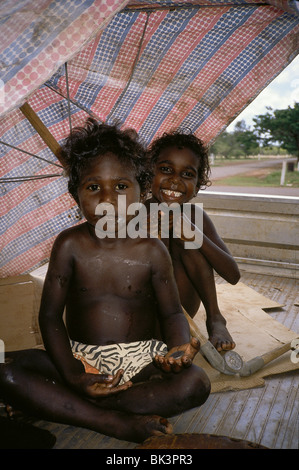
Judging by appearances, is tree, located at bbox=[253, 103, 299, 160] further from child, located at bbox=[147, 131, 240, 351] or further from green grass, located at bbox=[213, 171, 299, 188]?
child, located at bbox=[147, 131, 240, 351]

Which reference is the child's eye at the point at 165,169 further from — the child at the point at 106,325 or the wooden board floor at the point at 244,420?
the wooden board floor at the point at 244,420

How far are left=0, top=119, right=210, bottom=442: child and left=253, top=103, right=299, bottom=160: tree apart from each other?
16.9 metres

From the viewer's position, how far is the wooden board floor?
62.4 inches

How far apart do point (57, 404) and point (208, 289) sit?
111 cm

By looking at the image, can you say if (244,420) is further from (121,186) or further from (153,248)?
(121,186)

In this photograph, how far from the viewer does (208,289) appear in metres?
2.35

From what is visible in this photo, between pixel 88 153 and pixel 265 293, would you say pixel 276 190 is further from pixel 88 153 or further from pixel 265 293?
pixel 88 153

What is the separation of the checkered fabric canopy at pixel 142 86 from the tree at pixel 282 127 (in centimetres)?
1616

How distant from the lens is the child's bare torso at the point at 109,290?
1.75 metres

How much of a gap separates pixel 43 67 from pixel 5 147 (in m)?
0.99

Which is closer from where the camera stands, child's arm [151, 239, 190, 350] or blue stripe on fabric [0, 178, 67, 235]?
child's arm [151, 239, 190, 350]

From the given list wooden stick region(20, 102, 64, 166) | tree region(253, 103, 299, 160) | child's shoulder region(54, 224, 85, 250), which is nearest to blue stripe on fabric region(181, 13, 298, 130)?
wooden stick region(20, 102, 64, 166)

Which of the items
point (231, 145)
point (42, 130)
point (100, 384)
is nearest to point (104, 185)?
point (42, 130)
